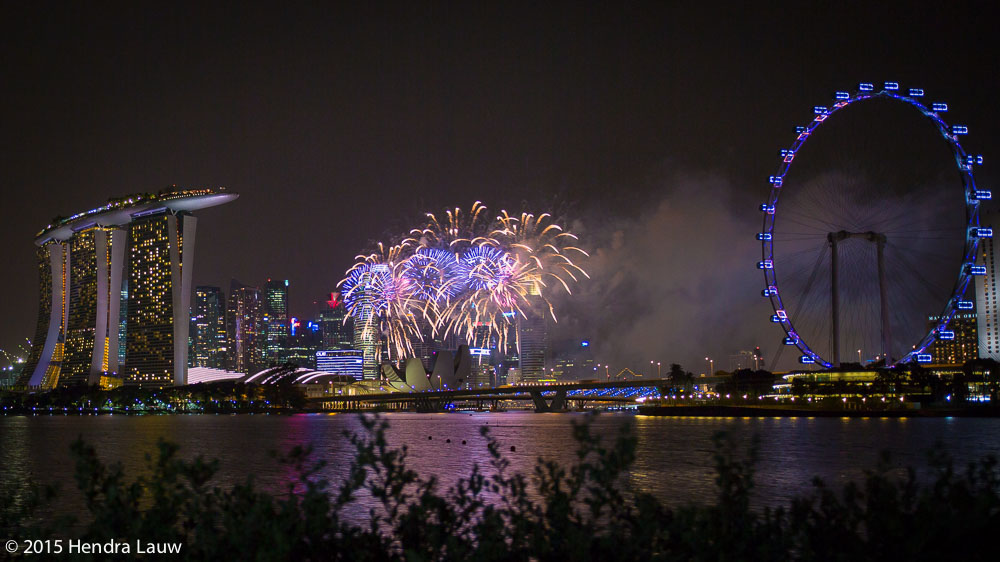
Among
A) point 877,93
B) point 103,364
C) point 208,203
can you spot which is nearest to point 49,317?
point 103,364

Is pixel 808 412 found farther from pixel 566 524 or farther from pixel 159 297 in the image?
pixel 159 297

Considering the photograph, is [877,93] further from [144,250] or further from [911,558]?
[144,250]

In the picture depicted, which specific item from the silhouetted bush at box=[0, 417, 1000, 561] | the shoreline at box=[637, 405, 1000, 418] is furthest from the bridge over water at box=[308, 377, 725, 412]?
the silhouetted bush at box=[0, 417, 1000, 561]

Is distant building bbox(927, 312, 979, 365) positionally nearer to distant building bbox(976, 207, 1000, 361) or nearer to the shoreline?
distant building bbox(976, 207, 1000, 361)

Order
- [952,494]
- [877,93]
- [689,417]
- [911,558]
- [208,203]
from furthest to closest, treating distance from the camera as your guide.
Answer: [208,203] < [689,417] < [877,93] < [952,494] < [911,558]

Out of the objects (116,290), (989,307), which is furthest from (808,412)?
(116,290)
